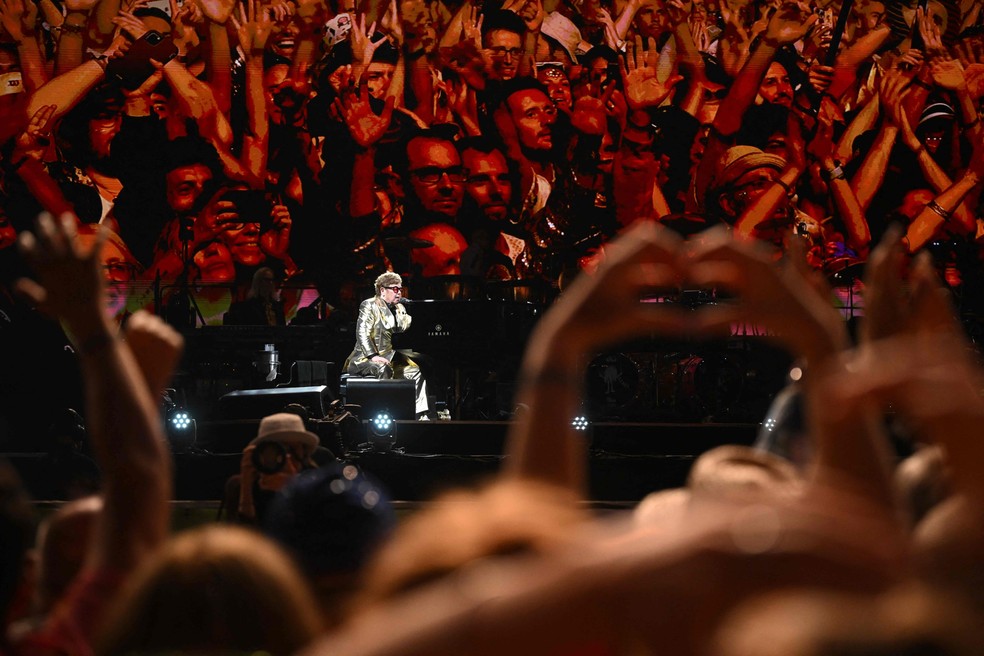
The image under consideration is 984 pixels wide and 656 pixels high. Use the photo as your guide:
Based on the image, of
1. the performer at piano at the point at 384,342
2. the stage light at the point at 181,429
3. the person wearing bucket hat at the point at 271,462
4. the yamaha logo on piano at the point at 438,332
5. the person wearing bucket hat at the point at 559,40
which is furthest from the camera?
the person wearing bucket hat at the point at 559,40

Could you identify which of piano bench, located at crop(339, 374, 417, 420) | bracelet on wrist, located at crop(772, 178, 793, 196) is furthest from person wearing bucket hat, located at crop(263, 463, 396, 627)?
bracelet on wrist, located at crop(772, 178, 793, 196)

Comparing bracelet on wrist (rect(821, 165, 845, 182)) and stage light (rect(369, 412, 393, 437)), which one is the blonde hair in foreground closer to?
stage light (rect(369, 412, 393, 437))

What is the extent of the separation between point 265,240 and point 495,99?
3.32m

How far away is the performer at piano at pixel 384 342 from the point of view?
30.7 ft

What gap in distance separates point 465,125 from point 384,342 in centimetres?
494

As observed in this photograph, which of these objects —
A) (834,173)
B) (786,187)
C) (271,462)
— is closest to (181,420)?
(271,462)

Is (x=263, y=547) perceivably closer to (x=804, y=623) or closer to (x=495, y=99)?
(x=804, y=623)

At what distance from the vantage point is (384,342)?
947 centimetres

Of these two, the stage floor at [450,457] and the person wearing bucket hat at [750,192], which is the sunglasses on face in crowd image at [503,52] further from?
the stage floor at [450,457]

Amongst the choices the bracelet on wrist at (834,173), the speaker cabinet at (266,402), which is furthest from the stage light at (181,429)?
the bracelet on wrist at (834,173)

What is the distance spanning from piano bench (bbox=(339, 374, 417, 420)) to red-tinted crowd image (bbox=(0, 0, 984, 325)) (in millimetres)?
4721

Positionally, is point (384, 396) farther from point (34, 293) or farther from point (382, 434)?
point (34, 293)

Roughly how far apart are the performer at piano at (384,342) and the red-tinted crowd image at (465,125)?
12.1 feet

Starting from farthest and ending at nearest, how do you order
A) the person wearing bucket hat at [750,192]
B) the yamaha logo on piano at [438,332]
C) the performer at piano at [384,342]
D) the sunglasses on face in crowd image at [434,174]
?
the sunglasses on face in crowd image at [434,174] → the person wearing bucket hat at [750,192] → the yamaha logo on piano at [438,332] → the performer at piano at [384,342]
